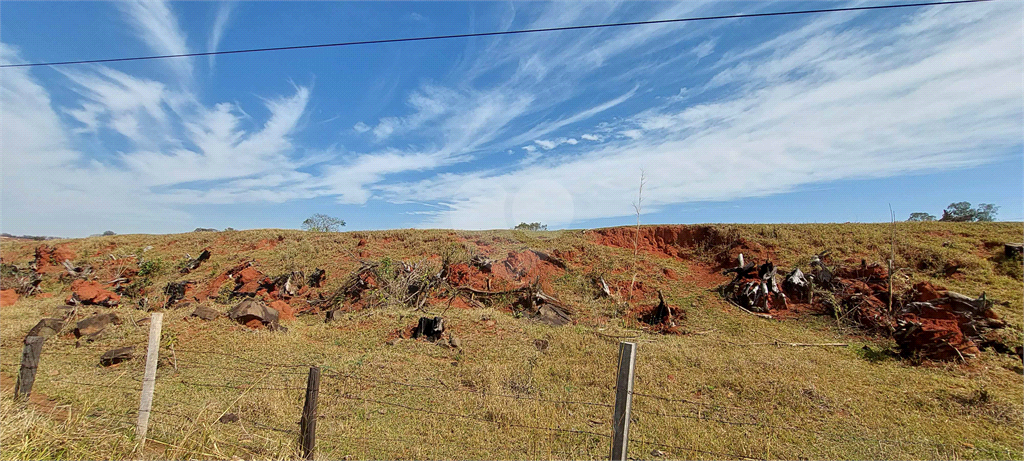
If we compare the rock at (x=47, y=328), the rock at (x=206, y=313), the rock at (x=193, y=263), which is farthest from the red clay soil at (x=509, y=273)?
the rock at (x=193, y=263)

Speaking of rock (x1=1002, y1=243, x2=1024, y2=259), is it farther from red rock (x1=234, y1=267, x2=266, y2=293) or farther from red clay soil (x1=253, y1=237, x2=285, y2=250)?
red clay soil (x1=253, y1=237, x2=285, y2=250)

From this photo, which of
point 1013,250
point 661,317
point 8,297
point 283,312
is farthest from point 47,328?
point 1013,250

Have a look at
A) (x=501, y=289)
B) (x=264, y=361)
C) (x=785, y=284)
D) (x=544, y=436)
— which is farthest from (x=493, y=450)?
(x=785, y=284)

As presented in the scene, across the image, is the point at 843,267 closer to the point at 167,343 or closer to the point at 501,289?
the point at 501,289

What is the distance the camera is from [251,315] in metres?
11.5

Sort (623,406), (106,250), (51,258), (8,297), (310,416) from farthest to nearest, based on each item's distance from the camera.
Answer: (106,250)
(51,258)
(8,297)
(310,416)
(623,406)

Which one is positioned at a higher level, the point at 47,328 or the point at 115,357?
the point at 115,357

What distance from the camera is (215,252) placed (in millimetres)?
26547

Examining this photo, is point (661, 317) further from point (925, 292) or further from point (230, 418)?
point (230, 418)

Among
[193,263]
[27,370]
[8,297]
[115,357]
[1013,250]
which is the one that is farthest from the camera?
[193,263]

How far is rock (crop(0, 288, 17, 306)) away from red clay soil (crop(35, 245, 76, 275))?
7.19m

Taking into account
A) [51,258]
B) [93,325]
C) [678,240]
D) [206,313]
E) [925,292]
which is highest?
[678,240]

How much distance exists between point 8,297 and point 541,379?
22.3 metres

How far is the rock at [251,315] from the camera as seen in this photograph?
11.5 metres
